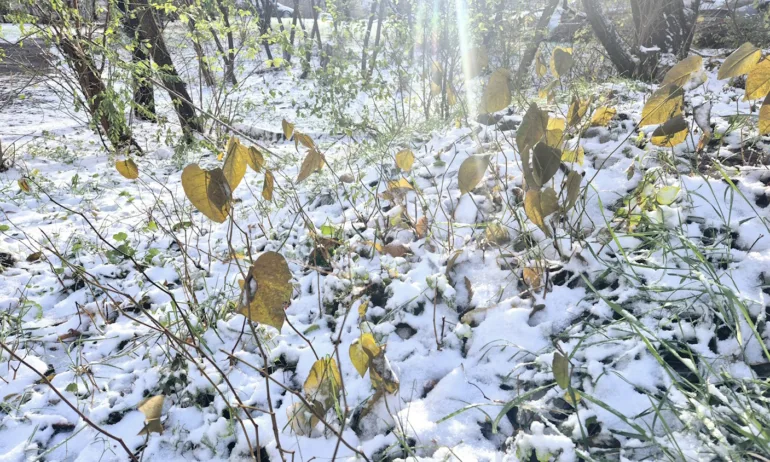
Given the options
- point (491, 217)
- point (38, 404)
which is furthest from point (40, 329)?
point (491, 217)

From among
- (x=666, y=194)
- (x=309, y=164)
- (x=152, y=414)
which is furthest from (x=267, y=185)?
(x=666, y=194)

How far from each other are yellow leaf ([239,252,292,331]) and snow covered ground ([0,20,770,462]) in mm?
165

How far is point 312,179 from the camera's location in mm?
2781

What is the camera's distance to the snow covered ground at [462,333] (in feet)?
2.86

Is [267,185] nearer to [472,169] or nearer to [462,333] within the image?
[472,169]

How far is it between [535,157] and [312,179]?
202 centimetres

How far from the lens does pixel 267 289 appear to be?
2.29 feet

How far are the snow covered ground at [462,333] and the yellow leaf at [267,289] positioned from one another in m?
0.17

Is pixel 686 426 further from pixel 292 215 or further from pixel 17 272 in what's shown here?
pixel 17 272

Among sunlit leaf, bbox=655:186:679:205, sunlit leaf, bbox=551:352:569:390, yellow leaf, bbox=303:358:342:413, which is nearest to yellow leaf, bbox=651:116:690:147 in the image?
sunlit leaf, bbox=655:186:679:205

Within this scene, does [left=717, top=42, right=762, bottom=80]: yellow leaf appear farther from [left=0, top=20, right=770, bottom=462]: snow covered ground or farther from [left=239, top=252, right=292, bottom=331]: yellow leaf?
[left=239, top=252, right=292, bottom=331]: yellow leaf

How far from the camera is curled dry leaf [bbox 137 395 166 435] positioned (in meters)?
1.01

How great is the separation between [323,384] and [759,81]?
3.81ft

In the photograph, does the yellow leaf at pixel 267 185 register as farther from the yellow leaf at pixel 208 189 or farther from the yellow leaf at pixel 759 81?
the yellow leaf at pixel 759 81
